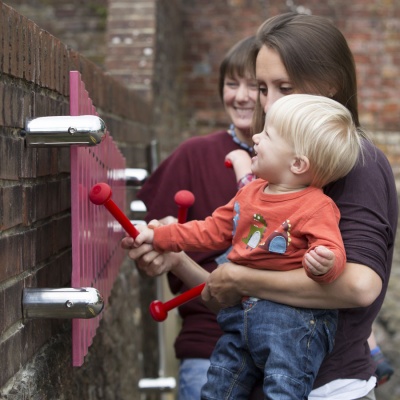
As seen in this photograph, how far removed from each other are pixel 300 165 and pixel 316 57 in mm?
401

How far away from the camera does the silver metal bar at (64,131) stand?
1844mm

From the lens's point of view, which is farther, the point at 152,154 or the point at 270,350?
the point at 152,154

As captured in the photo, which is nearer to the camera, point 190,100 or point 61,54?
Result: point 61,54

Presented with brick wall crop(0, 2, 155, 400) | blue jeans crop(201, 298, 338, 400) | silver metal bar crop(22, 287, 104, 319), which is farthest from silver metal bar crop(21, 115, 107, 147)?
blue jeans crop(201, 298, 338, 400)

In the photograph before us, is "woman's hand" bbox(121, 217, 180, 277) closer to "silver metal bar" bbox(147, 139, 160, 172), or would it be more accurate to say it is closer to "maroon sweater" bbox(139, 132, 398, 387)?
"maroon sweater" bbox(139, 132, 398, 387)

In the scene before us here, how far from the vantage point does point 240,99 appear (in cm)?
313

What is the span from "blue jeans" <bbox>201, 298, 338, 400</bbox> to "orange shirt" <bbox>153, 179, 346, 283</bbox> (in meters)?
0.12

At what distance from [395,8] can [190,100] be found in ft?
6.25

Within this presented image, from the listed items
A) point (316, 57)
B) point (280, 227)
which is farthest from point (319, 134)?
point (316, 57)

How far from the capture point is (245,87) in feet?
10.5

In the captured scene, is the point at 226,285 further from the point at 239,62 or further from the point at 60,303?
the point at 239,62

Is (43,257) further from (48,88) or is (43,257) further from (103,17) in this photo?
(103,17)

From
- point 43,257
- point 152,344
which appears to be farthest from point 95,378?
point 152,344

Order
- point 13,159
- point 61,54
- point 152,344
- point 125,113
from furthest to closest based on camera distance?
point 152,344, point 125,113, point 61,54, point 13,159
